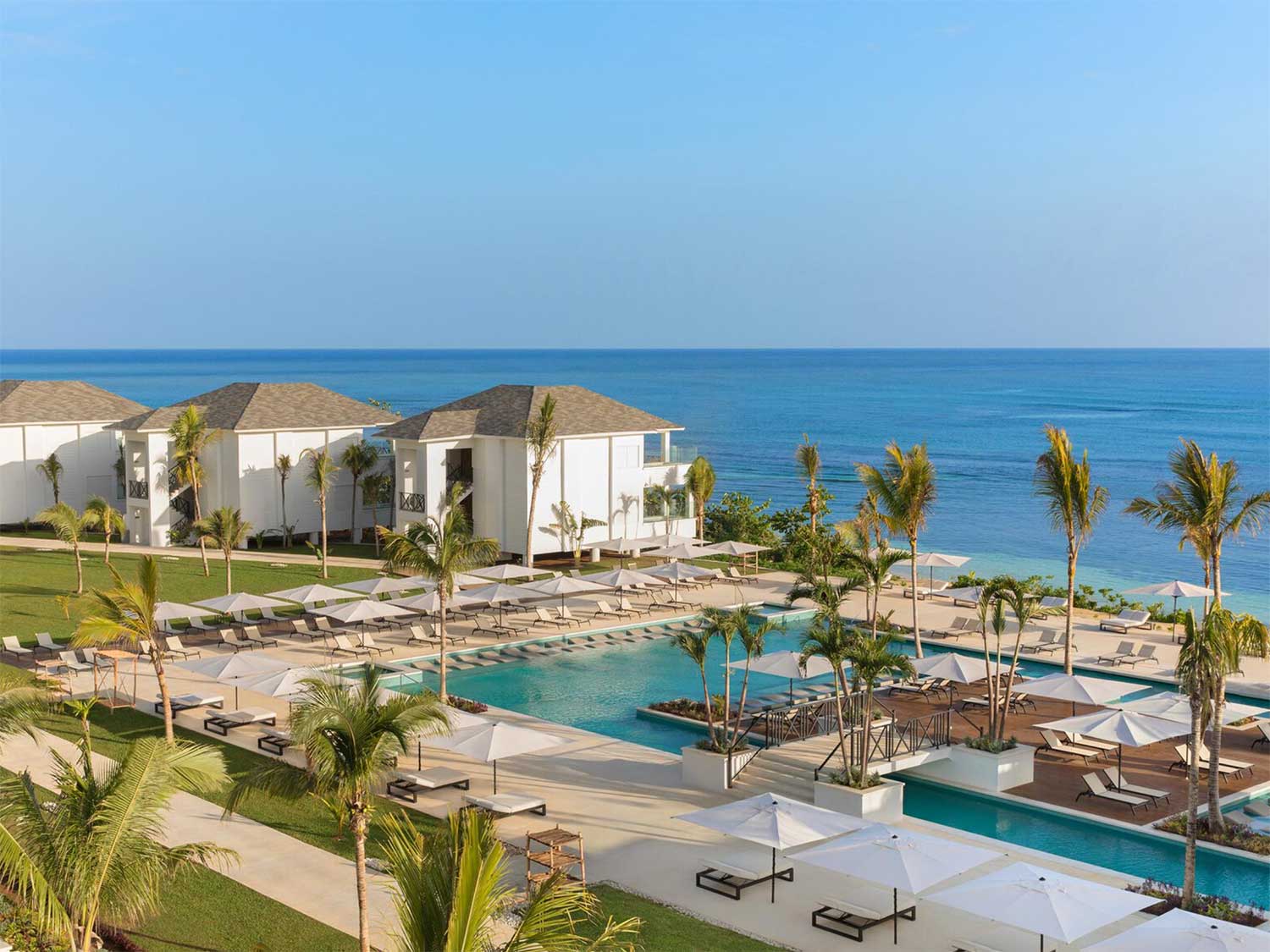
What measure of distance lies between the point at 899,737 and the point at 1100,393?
17113 cm

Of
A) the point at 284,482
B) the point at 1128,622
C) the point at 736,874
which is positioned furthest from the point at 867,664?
the point at 284,482

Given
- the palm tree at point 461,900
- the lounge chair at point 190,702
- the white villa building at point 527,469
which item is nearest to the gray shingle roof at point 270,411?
the white villa building at point 527,469

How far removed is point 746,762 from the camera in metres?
23.0

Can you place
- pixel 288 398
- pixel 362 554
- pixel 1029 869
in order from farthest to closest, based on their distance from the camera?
1. pixel 288 398
2. pixel 362 554
3. pixel 1029 869

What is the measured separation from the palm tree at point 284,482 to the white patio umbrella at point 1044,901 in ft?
119

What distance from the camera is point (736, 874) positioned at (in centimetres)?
1789

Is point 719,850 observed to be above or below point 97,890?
below

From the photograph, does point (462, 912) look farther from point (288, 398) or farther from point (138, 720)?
point (288, 398)

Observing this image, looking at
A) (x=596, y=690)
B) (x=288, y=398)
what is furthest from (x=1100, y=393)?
(x=596, y=690)

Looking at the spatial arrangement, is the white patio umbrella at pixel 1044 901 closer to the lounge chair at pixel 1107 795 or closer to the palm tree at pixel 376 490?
the lounge chair at pixel 1107 795

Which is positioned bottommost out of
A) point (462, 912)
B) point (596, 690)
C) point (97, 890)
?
point (596, 690)

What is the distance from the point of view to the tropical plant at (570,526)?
4550 cm

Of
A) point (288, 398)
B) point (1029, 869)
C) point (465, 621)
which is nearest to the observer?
point (1029, 869)

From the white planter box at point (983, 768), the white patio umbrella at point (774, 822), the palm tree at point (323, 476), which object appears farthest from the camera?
the palm tree at point (323, 476)
